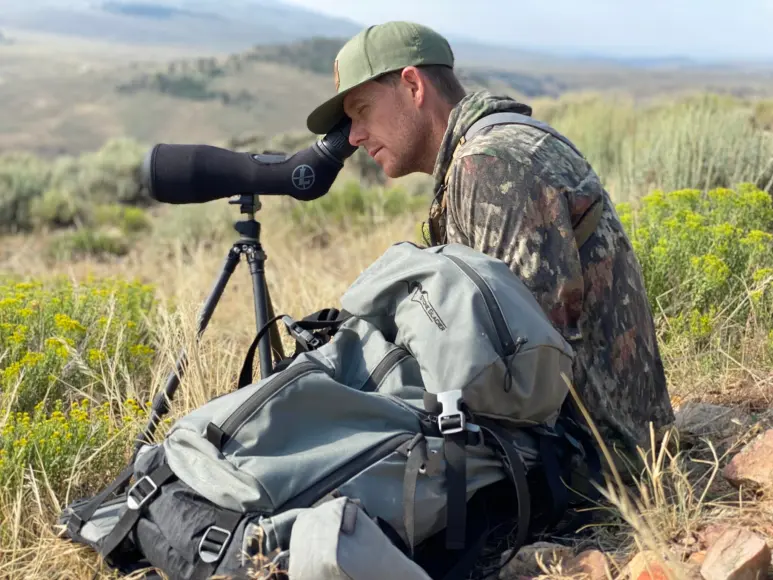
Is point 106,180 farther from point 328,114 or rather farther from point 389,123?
point 389,123

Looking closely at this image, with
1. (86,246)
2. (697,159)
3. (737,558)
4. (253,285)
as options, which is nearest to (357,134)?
(253,285)

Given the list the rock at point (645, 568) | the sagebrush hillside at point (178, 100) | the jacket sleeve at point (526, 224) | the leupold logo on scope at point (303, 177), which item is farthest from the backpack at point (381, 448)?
the sagebrush hillside at point (178, 100)

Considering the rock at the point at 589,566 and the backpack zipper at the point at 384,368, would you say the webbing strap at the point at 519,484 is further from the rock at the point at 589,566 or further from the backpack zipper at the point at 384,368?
the backpack zipper at the point at 384,368

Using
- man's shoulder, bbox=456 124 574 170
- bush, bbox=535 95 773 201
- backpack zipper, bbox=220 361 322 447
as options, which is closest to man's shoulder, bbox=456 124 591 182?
man's shoulder, bbox=456 124 574 170

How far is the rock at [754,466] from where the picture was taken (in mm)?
2227

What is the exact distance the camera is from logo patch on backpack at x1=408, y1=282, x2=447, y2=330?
6.76 ft

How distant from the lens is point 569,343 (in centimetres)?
234

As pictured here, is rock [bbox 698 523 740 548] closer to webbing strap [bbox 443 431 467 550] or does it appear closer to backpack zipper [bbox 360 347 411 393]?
webbing strap [bbox 443 431 467 550]

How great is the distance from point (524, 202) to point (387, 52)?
67 cm

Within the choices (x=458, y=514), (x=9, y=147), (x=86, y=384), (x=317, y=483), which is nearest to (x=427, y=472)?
(x=458, y=514)

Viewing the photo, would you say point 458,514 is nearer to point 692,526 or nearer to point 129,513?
point 692,526

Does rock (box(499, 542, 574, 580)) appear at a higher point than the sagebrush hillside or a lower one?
higher

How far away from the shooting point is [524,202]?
7.43ft

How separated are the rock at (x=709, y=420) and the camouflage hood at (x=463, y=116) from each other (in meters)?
1.04
